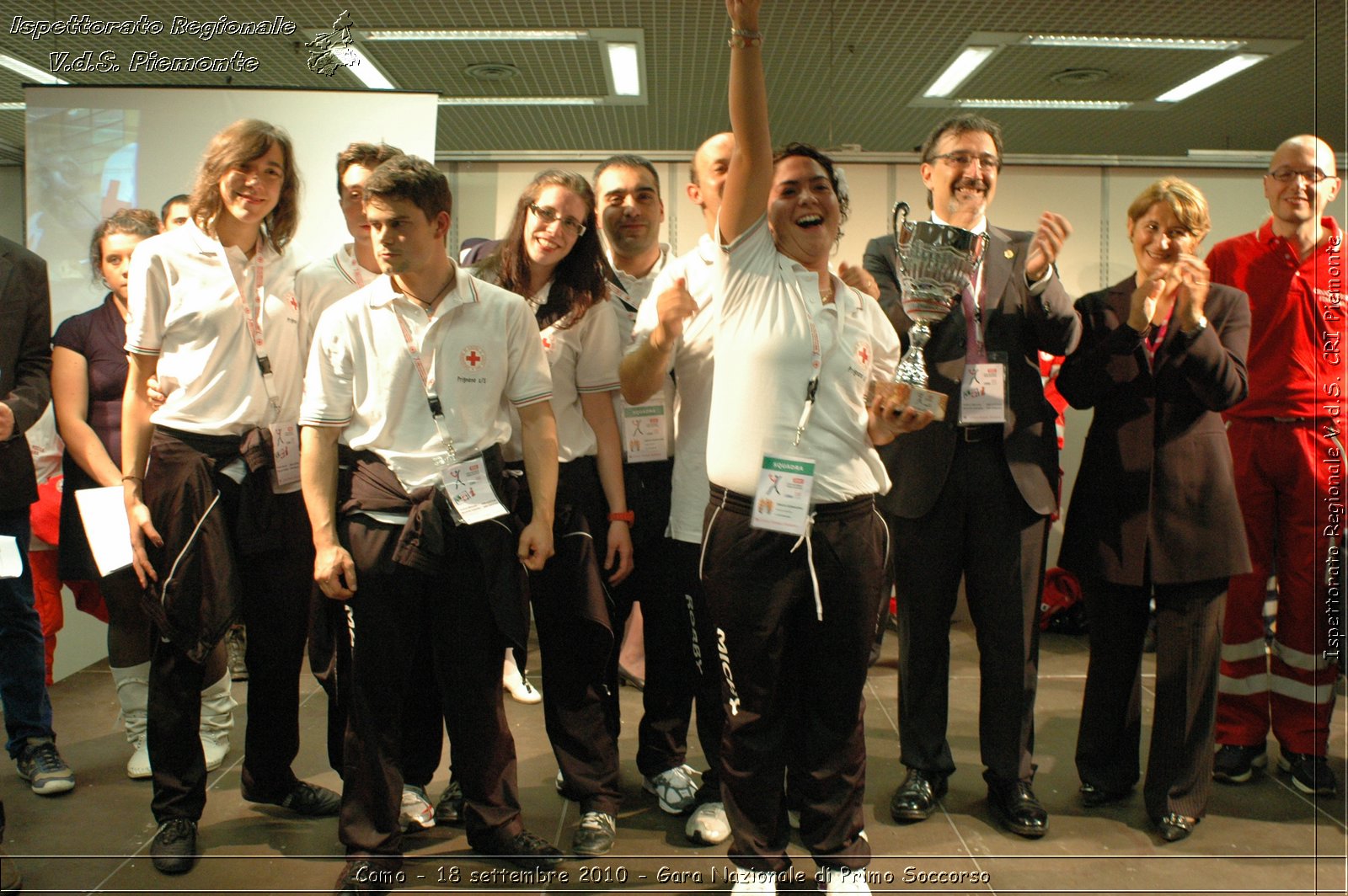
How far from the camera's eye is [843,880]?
2064 mm

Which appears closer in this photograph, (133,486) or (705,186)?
(133,486)

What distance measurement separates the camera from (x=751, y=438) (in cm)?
197

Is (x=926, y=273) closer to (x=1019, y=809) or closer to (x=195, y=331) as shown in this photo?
(x=1019, y=809)

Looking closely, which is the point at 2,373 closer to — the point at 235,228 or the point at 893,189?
the point at 235,228

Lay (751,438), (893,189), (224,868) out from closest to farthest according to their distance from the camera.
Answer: (751,438) → (224,868) → (893,189)

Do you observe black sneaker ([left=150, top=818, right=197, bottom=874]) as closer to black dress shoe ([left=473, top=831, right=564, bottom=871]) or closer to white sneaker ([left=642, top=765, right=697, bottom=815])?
black dress shoe ([left=473, top=831, right=564, bottom=871])

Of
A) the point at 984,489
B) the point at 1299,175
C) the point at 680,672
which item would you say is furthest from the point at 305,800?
the point at 1299,175

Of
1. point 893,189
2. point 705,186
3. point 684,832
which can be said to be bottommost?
point 684,832

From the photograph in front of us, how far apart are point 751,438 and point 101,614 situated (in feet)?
9.41

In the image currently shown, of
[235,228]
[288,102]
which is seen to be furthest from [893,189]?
[235,228]

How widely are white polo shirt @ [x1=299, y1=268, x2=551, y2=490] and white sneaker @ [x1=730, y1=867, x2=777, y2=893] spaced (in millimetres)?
1139

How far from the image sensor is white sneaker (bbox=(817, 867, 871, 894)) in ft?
6.76

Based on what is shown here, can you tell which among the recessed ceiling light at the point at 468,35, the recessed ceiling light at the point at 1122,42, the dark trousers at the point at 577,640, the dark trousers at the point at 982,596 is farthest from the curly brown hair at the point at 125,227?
the recessed ceiling light at the point at 1122,42

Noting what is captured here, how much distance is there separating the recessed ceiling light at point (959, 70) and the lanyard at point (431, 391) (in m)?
4.10
